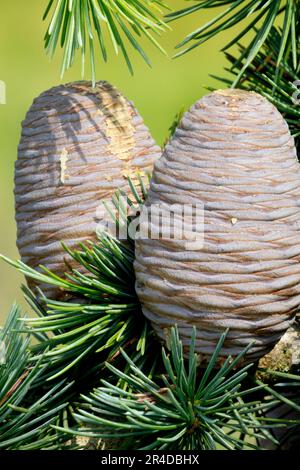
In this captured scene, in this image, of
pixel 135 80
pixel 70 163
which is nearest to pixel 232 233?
pixel 70 163

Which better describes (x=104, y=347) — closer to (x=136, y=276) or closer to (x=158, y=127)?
(x=136, y=276)

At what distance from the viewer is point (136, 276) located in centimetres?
35

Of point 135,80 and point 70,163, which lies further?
point 135,80

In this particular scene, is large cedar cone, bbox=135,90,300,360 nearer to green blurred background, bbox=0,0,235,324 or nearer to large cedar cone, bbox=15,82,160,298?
large cedar cone, bbox=15,82,160,298

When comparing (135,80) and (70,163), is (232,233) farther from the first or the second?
(135,80)

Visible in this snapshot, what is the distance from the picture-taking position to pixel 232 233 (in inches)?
12.5

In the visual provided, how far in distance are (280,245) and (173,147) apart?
0.21ft

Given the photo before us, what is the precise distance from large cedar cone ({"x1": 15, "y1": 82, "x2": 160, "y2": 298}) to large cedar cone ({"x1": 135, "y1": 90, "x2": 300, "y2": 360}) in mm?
47

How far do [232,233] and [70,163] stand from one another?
0.10 metres

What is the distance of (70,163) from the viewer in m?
0.38

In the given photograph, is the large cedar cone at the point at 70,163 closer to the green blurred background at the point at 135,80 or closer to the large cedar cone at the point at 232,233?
the large cedar cone at the point at 232,233

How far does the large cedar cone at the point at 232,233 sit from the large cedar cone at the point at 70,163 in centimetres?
5

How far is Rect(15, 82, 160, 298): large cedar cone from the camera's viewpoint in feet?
1.23

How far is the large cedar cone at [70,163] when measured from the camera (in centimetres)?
37
